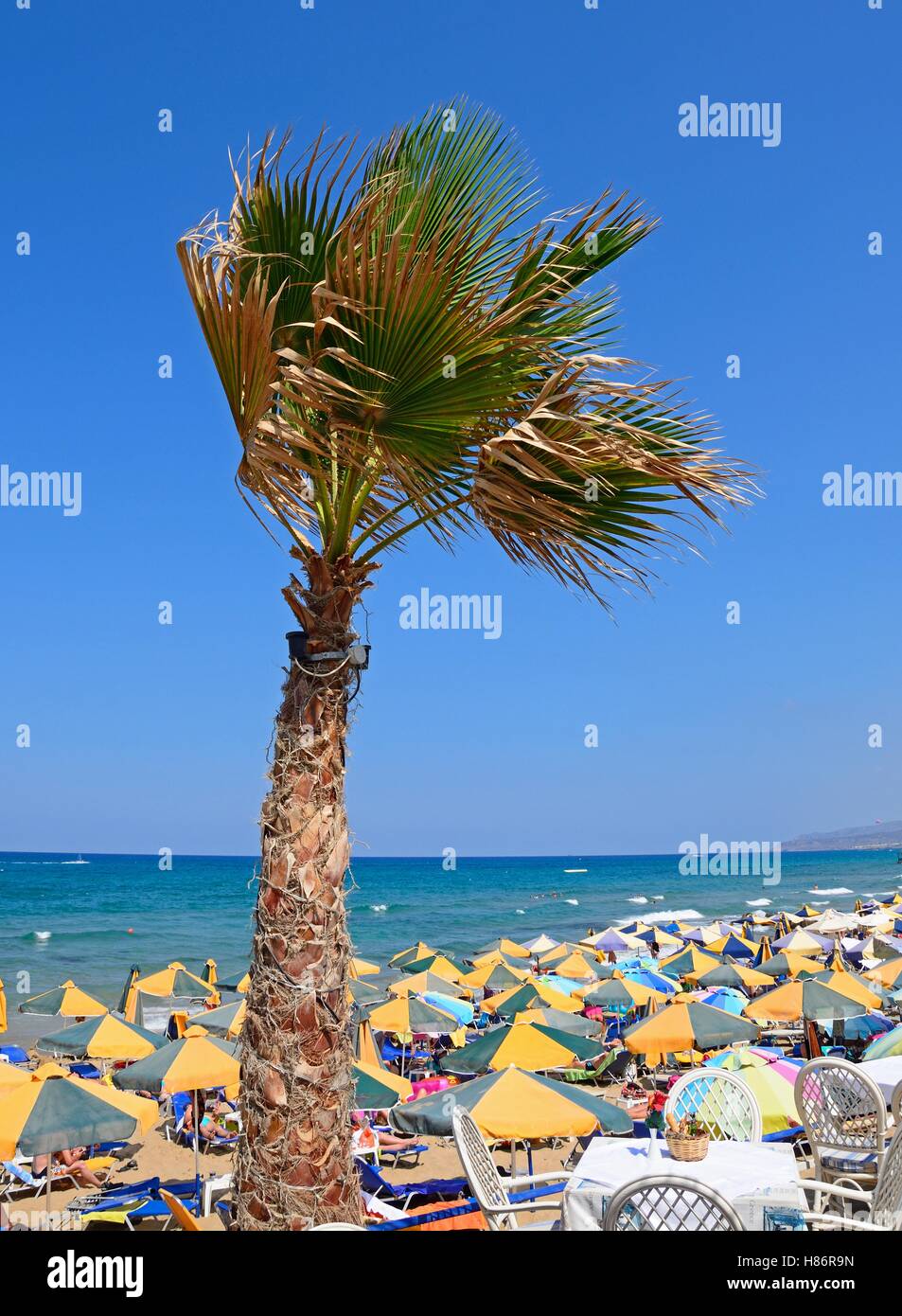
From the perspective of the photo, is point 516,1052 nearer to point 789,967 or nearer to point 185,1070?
point 185,1070

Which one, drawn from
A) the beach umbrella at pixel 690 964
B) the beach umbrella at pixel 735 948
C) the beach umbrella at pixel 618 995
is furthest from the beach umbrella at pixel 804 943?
the beach umbrella at pixel 618 995

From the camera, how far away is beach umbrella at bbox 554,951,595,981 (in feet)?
77.9

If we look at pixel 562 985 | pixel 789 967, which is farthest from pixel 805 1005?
pixel 789 967

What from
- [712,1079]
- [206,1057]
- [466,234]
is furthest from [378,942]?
[466,234]

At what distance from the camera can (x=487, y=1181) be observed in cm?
509

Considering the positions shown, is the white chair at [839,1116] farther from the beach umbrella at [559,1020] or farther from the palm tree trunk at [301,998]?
the beach umbrella at [559,1020]

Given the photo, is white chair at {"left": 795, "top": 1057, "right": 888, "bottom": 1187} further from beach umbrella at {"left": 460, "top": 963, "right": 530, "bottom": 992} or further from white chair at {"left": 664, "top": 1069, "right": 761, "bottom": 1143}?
beach umbrella at {"left": 460, "top": 963, "right": 530, "bottom": 992}

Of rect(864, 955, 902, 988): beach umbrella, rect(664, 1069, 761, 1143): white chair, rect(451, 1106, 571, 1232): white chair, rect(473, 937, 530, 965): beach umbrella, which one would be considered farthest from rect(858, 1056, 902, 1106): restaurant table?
rect(473, 937, 530, 965): beach umbrella

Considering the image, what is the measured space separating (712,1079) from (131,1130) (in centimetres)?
549

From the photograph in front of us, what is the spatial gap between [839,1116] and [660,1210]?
3.00 m

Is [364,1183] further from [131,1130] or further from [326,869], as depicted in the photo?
[326,869]

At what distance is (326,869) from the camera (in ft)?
15.0
